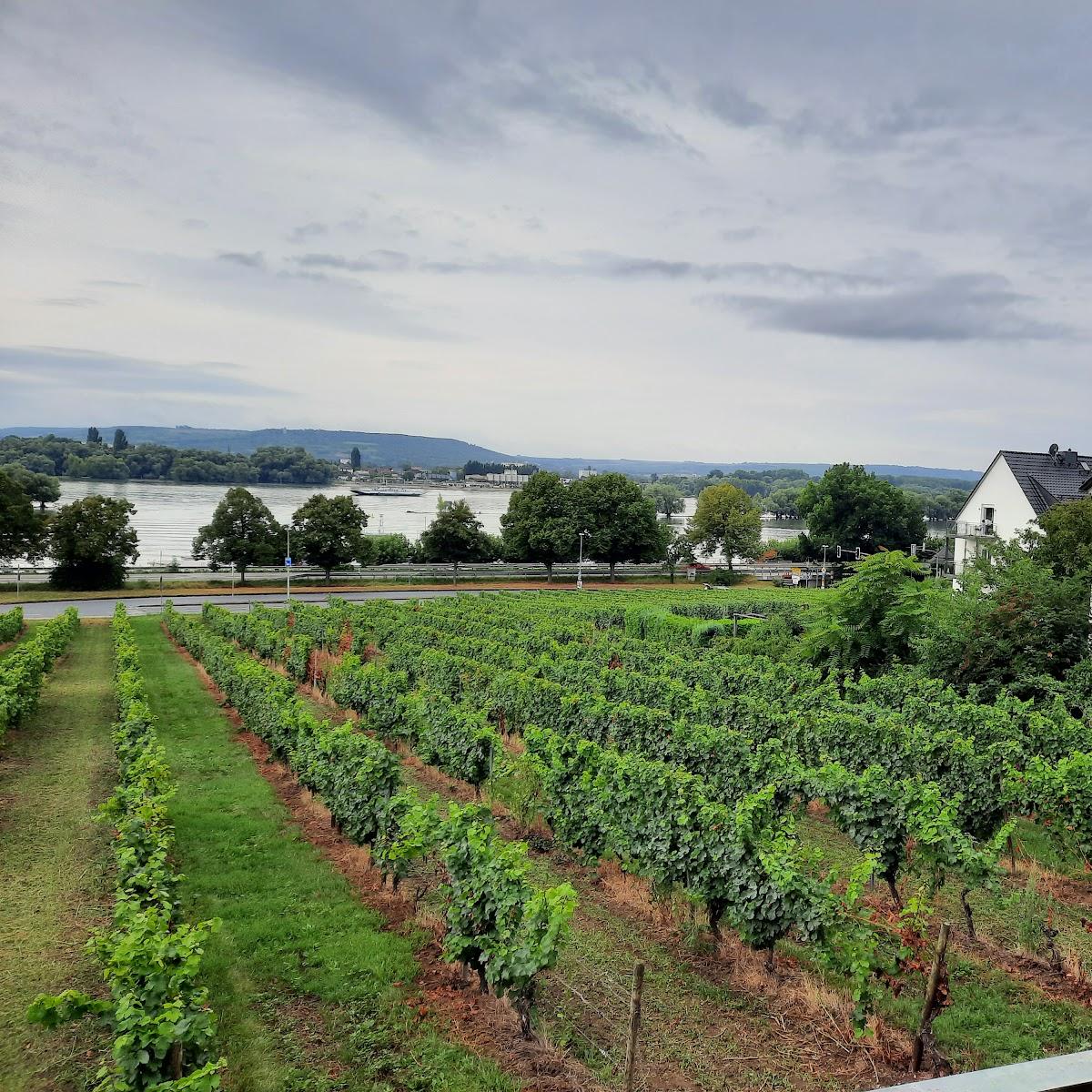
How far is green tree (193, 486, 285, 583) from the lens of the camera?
61.5 m

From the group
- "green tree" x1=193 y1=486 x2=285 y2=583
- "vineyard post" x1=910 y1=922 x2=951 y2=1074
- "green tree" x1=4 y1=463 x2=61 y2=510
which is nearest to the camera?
"vineyard post" x1=910 y1=922 x2=951 y2=1074

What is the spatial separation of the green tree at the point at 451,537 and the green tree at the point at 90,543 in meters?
22.7

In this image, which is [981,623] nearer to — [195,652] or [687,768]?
[687,768]

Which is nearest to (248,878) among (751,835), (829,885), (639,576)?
(751,835)

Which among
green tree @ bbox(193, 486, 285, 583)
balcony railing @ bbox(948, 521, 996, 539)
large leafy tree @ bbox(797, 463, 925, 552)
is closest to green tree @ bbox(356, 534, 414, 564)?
green tree @ bbox(193, 486, 285, 583)

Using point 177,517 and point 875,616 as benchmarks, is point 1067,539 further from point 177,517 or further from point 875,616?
point 177,517

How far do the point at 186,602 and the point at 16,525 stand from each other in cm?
1251

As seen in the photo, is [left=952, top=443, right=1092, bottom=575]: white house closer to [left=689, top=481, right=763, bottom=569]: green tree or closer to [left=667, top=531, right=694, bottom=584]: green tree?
[left=667, top=531, right=694, bottom=584]: green tree

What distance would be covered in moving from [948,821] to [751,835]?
9.38 feet

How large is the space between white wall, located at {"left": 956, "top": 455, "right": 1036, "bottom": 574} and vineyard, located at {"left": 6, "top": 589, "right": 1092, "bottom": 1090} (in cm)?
2897

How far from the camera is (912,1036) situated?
8.84m

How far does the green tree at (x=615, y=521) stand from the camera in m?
72.0

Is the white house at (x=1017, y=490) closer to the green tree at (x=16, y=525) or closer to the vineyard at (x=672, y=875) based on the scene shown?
the vineyard at (x=672, y=875)

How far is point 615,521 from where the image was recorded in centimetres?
7294
